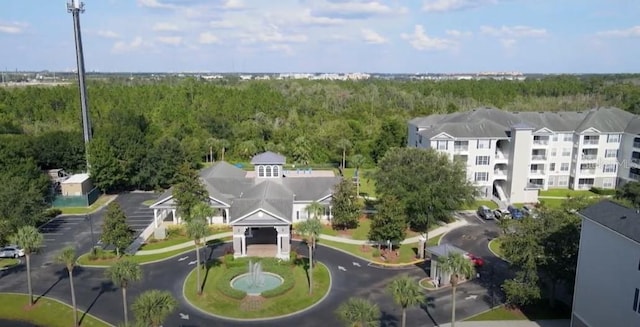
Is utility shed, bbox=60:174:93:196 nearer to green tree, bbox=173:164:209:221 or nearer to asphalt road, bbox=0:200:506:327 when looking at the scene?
asphalt road, bbox=0:200:506:327

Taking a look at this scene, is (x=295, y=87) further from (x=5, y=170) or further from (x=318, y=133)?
(x=5, y=170)

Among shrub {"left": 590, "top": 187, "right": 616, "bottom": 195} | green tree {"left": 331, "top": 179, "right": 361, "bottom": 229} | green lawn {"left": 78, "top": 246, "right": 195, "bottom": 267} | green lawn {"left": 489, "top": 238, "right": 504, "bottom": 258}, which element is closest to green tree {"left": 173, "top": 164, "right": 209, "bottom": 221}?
green lawn {"left": 78, "top": 246, "right": 195, "bottom": 267}

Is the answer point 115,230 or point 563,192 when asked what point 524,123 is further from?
point 115,230

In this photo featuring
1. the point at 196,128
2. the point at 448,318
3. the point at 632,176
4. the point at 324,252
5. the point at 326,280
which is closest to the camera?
the point at 448,318

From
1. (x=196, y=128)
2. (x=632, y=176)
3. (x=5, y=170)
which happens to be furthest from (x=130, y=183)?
(x=632, y=176)

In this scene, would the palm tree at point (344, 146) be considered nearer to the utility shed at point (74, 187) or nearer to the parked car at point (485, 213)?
the parked car at point (485, 213)

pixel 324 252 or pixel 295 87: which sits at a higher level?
pixel 295 87

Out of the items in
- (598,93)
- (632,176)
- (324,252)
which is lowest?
(324,252)
